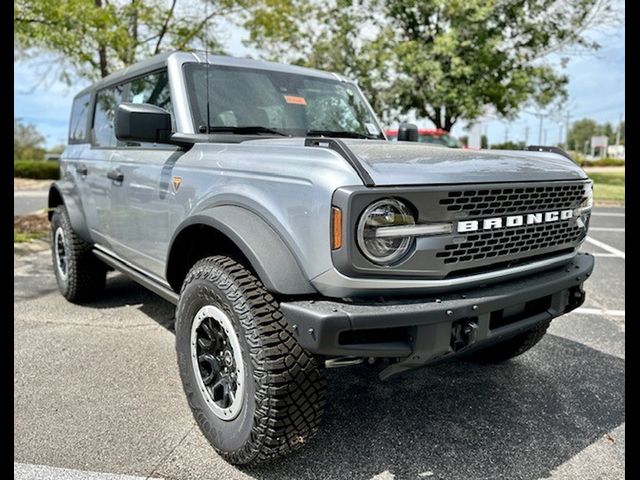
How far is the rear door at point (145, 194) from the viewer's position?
3.09 meters

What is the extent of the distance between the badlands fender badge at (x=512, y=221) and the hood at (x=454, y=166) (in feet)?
0.54

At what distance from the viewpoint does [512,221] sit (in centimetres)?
234

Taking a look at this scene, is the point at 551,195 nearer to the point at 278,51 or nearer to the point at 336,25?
the point at 278,51

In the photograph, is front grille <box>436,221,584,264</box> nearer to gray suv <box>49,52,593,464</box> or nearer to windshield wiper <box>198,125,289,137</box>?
gray suv <box>49,52,593,464</box>

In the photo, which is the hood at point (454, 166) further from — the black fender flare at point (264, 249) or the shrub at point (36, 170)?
the shrub at point (36, 170)

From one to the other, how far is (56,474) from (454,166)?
7.18 feet

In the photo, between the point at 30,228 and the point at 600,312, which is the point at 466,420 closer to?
the point at 600,312

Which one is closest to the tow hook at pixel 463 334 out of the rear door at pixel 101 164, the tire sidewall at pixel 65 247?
the rear door at pixel 101 164

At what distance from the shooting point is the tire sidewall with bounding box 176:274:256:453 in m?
2.21

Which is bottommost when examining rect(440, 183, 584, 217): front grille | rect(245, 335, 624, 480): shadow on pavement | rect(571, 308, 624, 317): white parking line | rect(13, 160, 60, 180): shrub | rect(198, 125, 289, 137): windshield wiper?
rect(245, 335, 624, 480): shadow on pavement

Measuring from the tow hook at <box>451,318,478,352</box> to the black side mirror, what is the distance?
72.5 inches

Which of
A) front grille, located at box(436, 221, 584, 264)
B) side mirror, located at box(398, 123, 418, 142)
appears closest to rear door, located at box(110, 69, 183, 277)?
front grille, located at box(436, 221, 584, 264)

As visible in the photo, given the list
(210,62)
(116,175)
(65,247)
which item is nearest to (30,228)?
(65,247)
